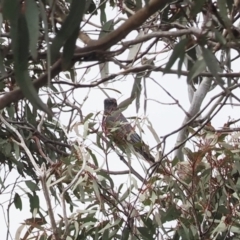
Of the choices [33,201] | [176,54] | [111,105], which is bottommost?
[176,54]

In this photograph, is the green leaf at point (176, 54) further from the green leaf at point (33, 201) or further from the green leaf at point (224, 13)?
the green leaf at point (33, 201)

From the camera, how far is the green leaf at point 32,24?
0.97 m

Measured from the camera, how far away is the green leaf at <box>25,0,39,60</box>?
0.97 metres

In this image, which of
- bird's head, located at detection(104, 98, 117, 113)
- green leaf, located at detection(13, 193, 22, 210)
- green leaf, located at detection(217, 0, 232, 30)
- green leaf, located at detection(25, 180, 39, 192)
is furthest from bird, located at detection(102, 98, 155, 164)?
green leaf, located at detection(217, 0, 232, 30)

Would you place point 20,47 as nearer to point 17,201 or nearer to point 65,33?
point 65,33

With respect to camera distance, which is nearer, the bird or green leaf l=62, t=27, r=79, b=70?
green leaf l=62, t=27, r=79, b=70

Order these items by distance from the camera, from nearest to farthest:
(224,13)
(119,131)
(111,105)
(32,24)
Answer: (32,24) → (224,13) → (119,131) → (111,105)

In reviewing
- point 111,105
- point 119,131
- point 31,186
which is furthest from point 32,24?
point 111,105

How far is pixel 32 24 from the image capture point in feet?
3.32

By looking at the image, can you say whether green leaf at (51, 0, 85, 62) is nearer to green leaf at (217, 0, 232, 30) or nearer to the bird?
green leaf at (217, 0, 232, 30)

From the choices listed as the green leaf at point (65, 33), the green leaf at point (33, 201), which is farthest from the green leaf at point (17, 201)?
the green leaf at point (65, 33)

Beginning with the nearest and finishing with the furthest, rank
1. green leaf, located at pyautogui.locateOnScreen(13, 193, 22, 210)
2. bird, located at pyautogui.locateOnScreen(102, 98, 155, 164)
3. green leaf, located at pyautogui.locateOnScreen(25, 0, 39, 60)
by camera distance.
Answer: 1. green leaf, located at pyautogui.locateOnScreen(25, 0, 39, 60)
2. bird, located at pyautogui.locateOnScreen(102, 98, 155, 164)
3. green leaf, located at pyautogui.locateOnScreen(13, 193, 22, 210)

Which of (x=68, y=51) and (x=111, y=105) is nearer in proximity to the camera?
(x=68, y=51)

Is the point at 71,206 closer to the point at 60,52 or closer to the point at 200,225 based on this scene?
the point at 200,225
